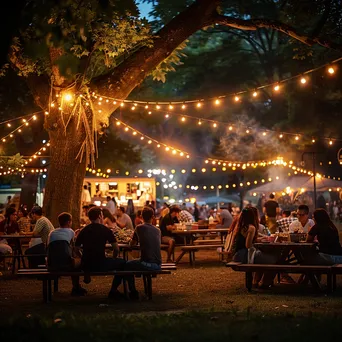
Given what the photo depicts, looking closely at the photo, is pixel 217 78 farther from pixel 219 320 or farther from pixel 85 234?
pixel 219 320

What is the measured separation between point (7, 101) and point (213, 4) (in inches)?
595

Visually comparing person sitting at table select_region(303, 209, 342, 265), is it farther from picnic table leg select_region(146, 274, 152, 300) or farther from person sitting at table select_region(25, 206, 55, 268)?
person sitting at table select_region(25, 206, 55, 268)

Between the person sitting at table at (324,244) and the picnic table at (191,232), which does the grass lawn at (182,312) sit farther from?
the picnic table at (191,232)

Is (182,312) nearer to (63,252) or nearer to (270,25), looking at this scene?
(63,252)

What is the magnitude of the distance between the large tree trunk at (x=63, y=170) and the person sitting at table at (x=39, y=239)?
5.92 ft

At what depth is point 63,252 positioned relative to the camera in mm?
10820

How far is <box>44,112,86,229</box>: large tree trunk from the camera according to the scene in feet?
52.8

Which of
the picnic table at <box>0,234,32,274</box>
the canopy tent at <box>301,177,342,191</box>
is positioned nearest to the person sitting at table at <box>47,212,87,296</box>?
the picnic table at <box>0,234,32,274</box>

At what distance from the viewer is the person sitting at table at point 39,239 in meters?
13.4

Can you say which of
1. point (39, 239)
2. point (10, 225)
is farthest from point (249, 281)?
point (10, 225)

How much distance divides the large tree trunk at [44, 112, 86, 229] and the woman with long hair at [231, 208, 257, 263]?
541 centimetres

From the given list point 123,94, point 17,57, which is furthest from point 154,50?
point 17,57

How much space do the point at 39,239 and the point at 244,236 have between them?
174 inches

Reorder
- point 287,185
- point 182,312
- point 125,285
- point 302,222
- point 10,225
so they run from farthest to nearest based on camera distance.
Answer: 1. point 287,185
2. point 10,225
3. point 302,222
4. point 125,285
5. point 182,312
